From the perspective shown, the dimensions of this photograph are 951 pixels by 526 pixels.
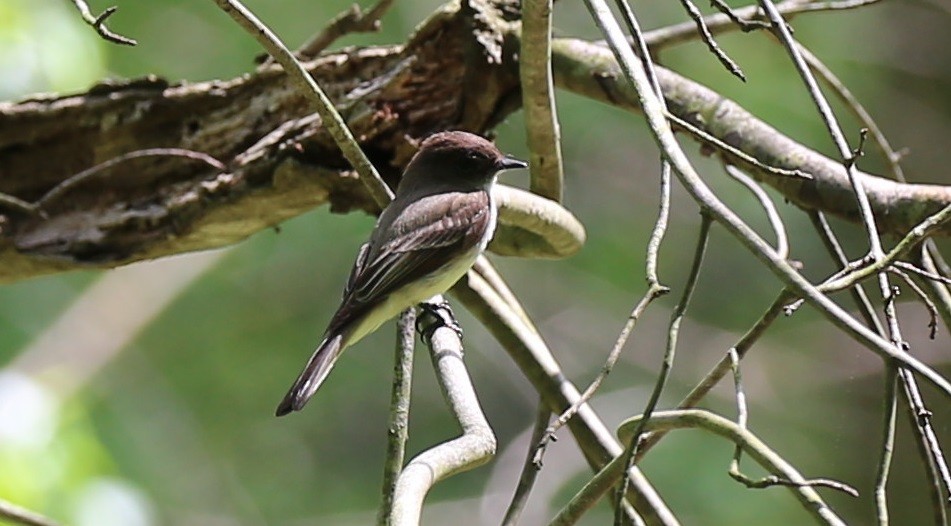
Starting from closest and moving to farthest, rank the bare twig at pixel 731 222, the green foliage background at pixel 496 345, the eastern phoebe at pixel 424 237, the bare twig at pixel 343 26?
the bare twig at pixel 731 222 → the eastern phoebe at pixel 424 237 → the bare twig at pixel 343 26 → the green foliage background at pixel 496 345

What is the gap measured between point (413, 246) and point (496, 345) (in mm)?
4825

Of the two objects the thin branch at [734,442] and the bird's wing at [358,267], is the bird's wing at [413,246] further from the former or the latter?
the thin branch at [734,442]

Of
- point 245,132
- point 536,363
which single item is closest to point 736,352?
point 536,363

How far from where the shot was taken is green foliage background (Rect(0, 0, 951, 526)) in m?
6.91

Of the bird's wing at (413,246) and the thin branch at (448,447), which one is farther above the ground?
the bird's wing at (413,246)

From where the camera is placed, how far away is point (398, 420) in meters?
2.23

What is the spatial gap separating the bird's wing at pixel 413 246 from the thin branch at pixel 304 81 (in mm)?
394

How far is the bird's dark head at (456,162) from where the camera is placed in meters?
3.30

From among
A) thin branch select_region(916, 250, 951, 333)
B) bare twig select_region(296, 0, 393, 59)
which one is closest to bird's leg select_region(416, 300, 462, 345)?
bare twig select_region(296, 0, 393, 59)

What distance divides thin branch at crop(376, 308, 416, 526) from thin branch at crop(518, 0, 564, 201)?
858 mm

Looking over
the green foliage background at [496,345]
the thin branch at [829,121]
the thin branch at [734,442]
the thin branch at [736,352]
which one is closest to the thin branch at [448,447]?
the thin branch at [734,442]

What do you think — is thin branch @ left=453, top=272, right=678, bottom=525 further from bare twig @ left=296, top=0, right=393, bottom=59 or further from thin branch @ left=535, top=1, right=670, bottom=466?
thin branch @ left=535, top=1, right=670, bottom=466

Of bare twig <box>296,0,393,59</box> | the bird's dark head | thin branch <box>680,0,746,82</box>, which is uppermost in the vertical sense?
bare twig <box>296,0,393,59</box>

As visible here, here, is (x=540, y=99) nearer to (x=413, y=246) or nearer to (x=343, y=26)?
(x=413, y=246)
